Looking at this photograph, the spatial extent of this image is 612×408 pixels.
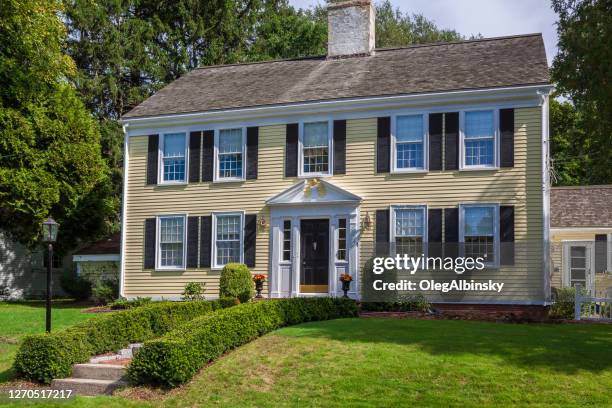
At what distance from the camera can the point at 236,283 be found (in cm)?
1947

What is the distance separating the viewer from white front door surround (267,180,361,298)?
20156 mm

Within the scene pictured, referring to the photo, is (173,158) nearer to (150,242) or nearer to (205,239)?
(150,242)

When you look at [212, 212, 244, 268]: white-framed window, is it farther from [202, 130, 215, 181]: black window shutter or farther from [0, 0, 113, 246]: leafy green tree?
[0, 0, 113, 246]: leafy green tree

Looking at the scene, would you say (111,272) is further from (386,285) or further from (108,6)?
(108,6)

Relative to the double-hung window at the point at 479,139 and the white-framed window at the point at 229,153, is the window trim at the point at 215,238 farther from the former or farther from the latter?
the double-hung window at the point at 479,139

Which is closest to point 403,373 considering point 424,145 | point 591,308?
point 591,308

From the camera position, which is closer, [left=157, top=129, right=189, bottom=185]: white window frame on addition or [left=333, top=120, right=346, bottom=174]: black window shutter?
[left=333, top=120, right=346, bottom=174]: black window shutter

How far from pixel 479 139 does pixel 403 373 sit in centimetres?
1014

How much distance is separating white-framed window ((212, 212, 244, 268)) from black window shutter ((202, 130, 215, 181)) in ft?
4.07

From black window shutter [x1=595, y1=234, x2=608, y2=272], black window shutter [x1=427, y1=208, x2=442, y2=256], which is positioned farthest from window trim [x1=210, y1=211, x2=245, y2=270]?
black window shutter [x1=595, y1=234, x2=608, y2=272]

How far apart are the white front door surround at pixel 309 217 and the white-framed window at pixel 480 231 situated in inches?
113

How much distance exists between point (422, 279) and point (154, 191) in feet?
28.7

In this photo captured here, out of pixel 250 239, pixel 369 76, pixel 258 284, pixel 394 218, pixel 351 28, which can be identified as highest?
pixel 351 28

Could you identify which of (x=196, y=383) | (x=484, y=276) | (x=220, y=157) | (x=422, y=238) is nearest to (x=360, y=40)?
(x=220, y=157)
